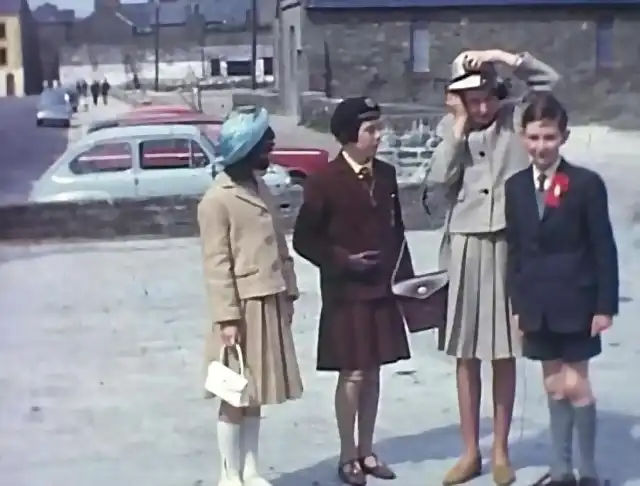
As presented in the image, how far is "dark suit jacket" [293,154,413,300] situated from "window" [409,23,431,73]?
3231 centimetres

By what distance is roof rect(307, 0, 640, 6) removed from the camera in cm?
3662

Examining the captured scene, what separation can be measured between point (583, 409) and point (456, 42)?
3258 centimetres

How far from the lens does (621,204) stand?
54.8 feet

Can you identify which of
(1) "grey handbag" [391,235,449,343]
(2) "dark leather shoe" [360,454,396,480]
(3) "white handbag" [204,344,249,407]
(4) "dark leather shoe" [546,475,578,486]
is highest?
(1) "grey handbag" [391,235,449,343]

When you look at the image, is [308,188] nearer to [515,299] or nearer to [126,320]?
[515,299]

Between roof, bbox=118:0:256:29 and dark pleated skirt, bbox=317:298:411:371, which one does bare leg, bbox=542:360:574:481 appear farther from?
roof, bbox=118:0:256:29

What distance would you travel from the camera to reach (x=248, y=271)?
5.60 m

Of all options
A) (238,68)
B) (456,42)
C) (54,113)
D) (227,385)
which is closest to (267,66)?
(238,68)

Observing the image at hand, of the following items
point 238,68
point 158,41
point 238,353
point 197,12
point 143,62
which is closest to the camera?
point 238,353

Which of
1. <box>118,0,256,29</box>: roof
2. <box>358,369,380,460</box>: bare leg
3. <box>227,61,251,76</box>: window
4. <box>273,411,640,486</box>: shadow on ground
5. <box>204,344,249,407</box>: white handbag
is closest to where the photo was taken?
<box>204,344,249,407</box>: white handbag

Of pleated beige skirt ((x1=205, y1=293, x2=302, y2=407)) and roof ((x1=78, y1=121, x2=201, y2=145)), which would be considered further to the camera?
roof ((x1=78, y1=121, x2=201, y2=145))

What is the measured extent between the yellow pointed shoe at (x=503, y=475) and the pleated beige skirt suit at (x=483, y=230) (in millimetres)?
514

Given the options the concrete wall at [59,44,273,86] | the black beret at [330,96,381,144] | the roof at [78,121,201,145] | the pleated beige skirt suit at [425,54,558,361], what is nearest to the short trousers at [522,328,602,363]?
the pleated beige skirt suit at [425,54,558,361]

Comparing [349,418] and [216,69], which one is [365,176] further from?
[216,69]
